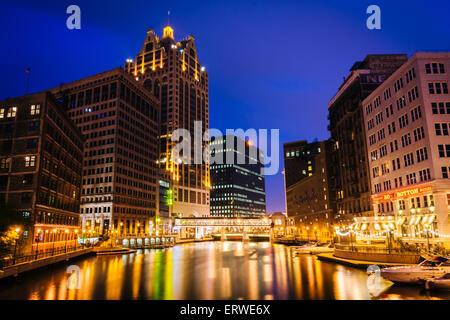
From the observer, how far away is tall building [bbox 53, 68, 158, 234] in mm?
138250

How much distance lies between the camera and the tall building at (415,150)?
166ft

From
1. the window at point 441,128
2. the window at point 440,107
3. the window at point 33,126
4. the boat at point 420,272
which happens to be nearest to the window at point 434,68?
the window at point 440,107

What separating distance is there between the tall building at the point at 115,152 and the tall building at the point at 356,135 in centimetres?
9248

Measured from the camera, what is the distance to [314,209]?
126m

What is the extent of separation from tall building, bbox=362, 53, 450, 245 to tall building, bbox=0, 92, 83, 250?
64.9 m

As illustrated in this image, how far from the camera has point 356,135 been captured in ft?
283

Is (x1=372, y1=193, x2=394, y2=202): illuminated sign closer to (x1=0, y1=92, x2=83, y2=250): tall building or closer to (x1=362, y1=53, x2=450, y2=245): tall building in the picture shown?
(x1=362, y1=53, x2=450, y2=245): tall building

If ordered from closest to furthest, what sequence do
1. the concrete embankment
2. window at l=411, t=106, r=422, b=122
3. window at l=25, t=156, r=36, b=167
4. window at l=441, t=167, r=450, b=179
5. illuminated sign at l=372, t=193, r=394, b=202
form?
the concrete embankment, window at l=441, t=167, r=450, b=179, window at l=411, t=106, r=422, b=122, window at l=25, t=156, r=36, b=167, illuminated sign at l=372, t=193, r=394, b=202

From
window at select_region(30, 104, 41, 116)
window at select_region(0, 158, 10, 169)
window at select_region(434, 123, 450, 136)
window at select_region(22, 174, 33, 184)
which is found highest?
window at select_region(30, 104, 41, 116)

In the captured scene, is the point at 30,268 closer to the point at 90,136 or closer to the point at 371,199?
the point at 371,199

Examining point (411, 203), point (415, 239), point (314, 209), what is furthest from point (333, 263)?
point (314, 209)

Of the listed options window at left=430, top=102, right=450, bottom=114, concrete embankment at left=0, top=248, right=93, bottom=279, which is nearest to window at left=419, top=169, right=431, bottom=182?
window at left=430, top=102, right=450, bottom=114
